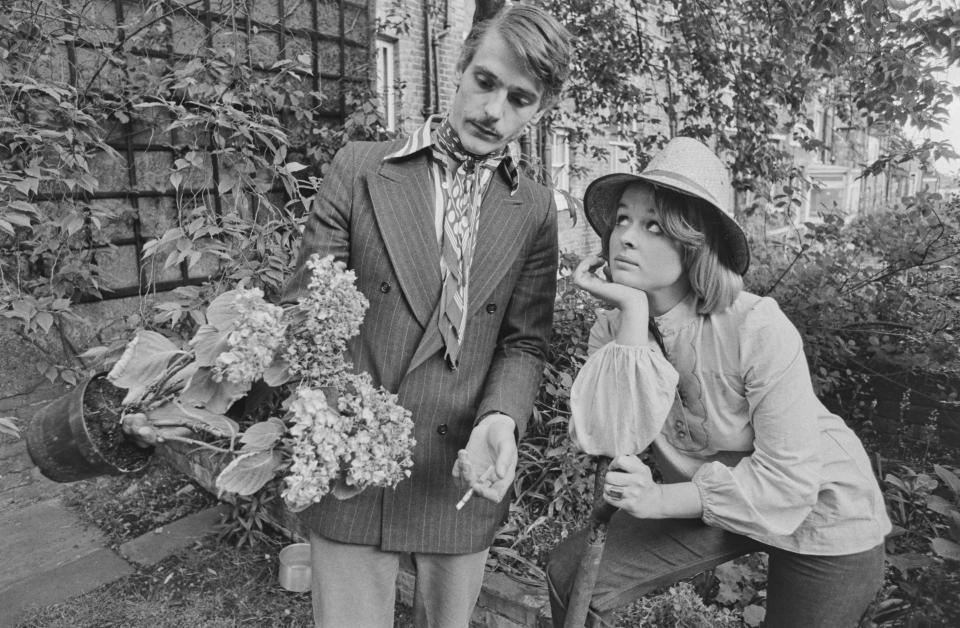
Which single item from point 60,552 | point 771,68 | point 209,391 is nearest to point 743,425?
point 209,391

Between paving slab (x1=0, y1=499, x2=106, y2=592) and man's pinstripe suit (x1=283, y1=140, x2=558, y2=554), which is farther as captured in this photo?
paving slab (x1=0, y1=499, x2=106, y2=592)

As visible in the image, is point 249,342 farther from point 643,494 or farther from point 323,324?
point 643,494

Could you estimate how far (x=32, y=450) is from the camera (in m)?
1.03

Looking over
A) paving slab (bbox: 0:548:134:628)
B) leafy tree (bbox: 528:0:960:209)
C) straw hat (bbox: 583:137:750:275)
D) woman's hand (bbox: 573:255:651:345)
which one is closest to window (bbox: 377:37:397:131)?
leafy tree (bbox: 528:0:960:209)

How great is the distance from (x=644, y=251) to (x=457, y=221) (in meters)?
0.45

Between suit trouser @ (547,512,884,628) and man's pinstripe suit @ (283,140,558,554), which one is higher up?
man's pinstripe suit @ (283,140,558,554)

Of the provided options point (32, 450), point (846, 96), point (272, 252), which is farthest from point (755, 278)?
point (32, 450)

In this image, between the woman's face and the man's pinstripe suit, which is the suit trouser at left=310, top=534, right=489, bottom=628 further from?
the woman's face

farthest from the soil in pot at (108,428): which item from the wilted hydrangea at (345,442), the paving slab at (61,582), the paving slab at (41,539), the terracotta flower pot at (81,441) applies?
the paving slab at (41,539)

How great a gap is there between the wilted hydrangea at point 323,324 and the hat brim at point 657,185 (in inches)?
A: 24.7

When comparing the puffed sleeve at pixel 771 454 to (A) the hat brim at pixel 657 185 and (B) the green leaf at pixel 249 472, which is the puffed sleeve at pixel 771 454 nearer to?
(A) the hat brim at pixel 657 185

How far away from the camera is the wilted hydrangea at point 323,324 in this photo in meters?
1.03

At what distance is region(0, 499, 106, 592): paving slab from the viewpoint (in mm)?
3074

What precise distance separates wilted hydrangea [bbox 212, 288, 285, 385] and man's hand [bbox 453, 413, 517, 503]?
43 centimetres
